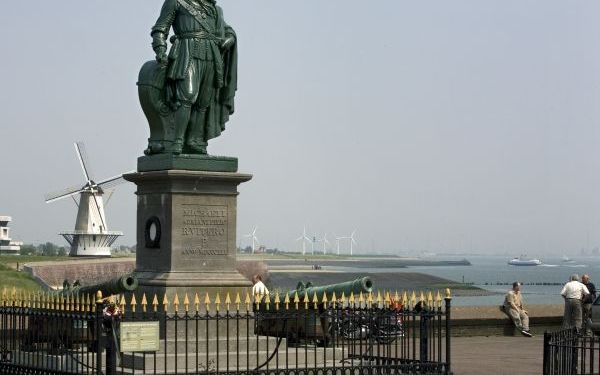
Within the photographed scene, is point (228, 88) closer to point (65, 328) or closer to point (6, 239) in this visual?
point (65, 328)

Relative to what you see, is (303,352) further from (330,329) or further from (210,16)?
(210,16)

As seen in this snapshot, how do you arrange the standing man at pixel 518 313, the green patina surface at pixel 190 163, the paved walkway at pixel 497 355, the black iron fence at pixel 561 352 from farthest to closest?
the standing man at pixel 518 313 → the paved walkway at pixel 497 355 → the green patina surface at pixel 190 163 → the black iron fence at pixel 561 352

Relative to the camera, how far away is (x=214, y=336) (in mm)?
17953

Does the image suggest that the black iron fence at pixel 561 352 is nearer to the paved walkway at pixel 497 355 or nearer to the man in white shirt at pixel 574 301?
the paved walkway at pixel 497 355

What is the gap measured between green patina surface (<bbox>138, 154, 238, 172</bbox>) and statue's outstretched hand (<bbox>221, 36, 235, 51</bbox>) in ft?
6.22

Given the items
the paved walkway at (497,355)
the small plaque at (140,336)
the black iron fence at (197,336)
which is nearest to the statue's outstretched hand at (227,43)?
the black iron fence at (197,336)

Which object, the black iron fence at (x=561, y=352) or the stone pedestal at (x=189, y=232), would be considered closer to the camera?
the black iron fence at (x=561, y=352)

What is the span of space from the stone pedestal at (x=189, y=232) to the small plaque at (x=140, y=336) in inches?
108

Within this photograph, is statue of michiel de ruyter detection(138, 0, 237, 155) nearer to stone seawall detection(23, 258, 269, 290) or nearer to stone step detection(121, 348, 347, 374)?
stone step detection(121, 348, 347, 374)

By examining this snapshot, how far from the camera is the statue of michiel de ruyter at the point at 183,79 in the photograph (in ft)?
62.1

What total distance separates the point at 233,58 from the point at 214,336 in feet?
15.4

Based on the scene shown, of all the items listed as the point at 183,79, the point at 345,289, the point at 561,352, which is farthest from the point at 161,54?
the point at 561,352

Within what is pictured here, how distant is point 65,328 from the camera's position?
53.8ft

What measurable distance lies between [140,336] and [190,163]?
414 centimetres
